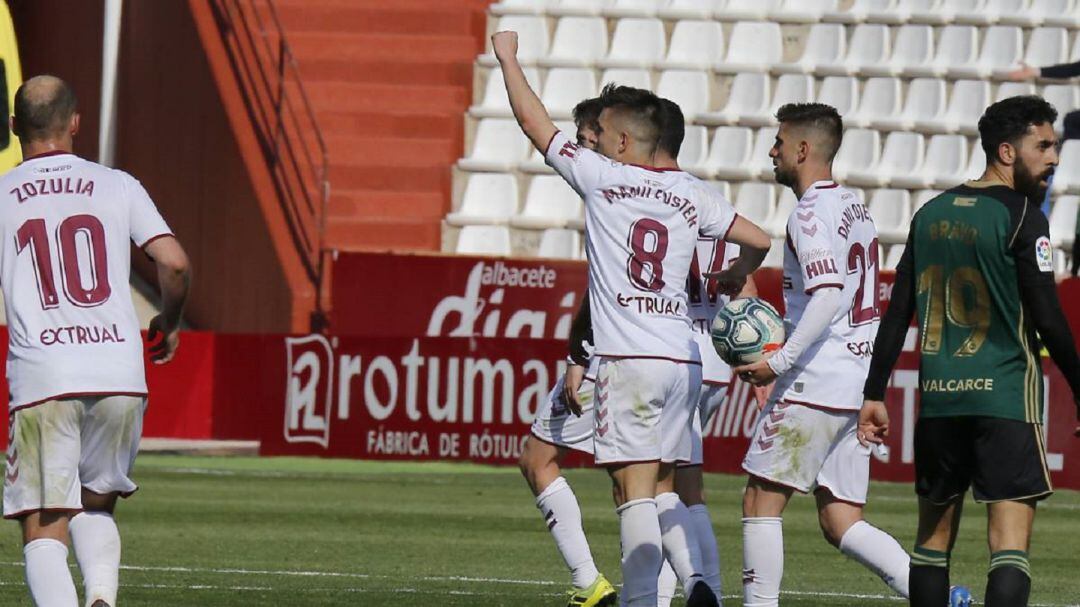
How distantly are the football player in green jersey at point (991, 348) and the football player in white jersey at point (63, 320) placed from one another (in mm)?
2418

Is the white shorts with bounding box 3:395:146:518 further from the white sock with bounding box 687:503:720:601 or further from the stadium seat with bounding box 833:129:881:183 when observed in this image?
the stadium seat with bounding box 833:129:881:183

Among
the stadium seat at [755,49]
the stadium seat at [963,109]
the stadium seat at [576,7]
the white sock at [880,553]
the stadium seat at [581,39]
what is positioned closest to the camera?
the white sock at [880,553]

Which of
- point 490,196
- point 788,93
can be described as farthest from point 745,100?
point 490,196

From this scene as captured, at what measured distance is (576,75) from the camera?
2259cm

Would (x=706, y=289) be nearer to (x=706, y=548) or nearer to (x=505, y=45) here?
(x=706, y=548)

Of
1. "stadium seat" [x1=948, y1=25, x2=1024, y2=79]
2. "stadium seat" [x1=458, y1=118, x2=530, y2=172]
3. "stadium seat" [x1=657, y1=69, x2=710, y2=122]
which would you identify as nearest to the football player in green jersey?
"stadium seat" [x1=948, y1=25, x2=1024, y2=79]

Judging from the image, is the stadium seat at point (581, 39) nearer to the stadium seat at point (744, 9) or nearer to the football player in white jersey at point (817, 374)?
the stadium seat at point (744, 9)

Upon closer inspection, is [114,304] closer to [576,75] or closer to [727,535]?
[727,535]

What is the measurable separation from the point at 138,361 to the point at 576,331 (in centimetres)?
183

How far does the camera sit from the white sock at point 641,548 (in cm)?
725

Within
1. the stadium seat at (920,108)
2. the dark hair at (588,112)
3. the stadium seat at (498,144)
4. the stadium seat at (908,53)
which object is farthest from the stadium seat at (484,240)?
the dark hair at (588,112)

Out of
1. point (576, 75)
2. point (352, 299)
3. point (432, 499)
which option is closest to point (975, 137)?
point (576, 75)

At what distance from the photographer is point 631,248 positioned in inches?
286

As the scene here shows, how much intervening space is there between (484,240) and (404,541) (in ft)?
33.7
